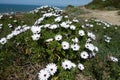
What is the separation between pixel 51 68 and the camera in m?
6.00

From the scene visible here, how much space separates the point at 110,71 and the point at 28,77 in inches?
74.5

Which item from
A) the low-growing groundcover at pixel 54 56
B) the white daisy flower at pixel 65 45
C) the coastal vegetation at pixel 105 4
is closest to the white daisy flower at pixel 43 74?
the low-growing groundcover at pixel 54 56

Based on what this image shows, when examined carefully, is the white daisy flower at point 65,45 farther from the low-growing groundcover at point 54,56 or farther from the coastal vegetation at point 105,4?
the coastal vegetation at point 105,4

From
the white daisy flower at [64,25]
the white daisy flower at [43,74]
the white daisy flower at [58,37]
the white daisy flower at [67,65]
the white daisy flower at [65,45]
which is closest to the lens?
the white daisy flower at [43,74]

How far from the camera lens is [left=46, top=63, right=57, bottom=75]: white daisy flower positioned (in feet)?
19.2

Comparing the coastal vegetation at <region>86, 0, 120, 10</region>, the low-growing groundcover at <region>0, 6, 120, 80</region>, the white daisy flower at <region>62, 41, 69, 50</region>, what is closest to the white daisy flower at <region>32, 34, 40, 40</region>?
the low-growing groundcover at <region>0, 6, 120, 80</region>

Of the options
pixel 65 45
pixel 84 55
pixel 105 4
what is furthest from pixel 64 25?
pixel 105 4

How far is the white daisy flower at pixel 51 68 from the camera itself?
5865 mm

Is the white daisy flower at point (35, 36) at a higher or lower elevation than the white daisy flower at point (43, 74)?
higher

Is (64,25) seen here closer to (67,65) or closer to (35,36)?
(35,36)

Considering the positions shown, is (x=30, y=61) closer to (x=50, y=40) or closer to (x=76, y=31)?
(x=50, y=40)

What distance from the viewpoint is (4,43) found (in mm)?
6797

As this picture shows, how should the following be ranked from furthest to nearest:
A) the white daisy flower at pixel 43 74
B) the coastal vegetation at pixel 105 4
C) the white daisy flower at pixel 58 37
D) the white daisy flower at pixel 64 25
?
the coastal vegetation at pixel 105 4 → the white daisy flower at pixel 64 25 → the white daisy flower at pixel 58 37 → the white daisy flower at pixel 43 74

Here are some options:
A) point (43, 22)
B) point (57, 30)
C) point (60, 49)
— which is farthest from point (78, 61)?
point (43, 22)
